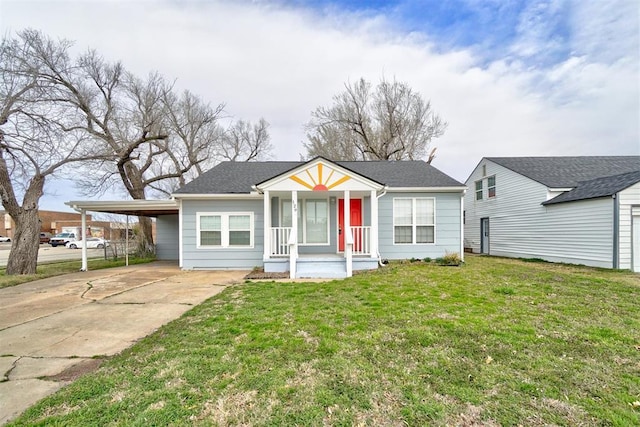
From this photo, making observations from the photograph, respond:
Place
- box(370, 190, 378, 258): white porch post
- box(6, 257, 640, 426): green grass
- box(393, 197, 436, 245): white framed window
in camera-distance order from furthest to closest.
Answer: box(393, 197, 436, 245): white framed window → box(370, 190, 378, 258): white porch post → box(6, 257, 640, 426): green grass

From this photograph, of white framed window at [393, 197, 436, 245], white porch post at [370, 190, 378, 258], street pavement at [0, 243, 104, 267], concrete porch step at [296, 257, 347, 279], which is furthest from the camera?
street pavement at [0, 243, 104, 267]

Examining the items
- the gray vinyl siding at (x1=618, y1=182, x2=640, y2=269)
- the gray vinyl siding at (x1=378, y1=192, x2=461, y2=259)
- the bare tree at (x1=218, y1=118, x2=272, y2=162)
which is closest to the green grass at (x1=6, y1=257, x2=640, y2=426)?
the gray vinyl siding at (x1=378, y1=192, x2=461, y2=259)

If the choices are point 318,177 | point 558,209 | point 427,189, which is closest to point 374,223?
point 318,177

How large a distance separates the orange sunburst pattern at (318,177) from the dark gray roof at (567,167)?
1000cm

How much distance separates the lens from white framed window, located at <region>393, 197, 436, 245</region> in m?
10.8

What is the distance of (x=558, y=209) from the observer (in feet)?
38.9

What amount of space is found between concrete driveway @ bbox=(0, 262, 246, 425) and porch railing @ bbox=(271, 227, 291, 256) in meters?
1.39

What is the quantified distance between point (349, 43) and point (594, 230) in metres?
12.8

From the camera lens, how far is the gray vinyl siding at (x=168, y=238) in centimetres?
1457

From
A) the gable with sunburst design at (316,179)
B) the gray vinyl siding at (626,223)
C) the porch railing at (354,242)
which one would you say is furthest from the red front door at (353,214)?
the gray vinyl siding at (626,223)

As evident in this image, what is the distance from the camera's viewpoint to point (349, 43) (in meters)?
14.2

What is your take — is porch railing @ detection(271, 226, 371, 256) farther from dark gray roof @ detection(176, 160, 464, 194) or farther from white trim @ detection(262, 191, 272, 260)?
dark gray roof @ detection(176, 160, 464, 194)

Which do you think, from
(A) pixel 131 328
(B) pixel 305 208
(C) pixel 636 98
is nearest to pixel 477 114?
(C) pixel 636 98

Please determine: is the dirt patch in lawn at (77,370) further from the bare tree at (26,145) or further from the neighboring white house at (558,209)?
the neighboring white house at (558,209)
